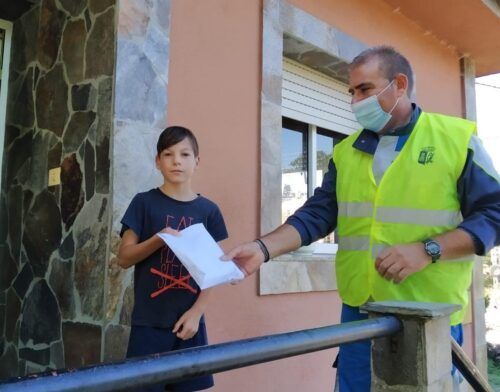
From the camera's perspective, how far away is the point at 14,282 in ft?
11.5

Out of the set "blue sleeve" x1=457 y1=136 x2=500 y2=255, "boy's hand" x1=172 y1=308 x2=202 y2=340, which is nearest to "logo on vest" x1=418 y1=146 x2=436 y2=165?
"blue sleeve" x1=457 y1=136 x2=500 y2=255

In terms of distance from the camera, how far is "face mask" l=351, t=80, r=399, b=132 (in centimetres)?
215

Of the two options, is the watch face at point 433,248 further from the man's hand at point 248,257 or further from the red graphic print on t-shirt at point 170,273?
the red graphic print on t-shirt at point 170,273

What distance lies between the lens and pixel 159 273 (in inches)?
90.0

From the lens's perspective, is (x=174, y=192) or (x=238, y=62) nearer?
(x=174, y=192)

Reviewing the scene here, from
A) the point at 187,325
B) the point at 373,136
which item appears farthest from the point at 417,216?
the point at 187,325

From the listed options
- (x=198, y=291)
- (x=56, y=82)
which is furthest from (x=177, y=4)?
(x=198, y=291)

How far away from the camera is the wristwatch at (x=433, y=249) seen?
5.92ft

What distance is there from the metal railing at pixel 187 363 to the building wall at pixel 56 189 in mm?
1796

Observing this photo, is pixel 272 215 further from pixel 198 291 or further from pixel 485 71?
pixel 485 71

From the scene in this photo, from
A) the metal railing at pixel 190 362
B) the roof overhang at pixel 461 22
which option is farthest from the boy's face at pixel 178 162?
the roof overhang at pixel 461 22

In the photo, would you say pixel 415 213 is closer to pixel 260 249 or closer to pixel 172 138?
pixel 260 249

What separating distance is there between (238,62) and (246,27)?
0.95 feet

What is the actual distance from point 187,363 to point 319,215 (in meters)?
1.39
